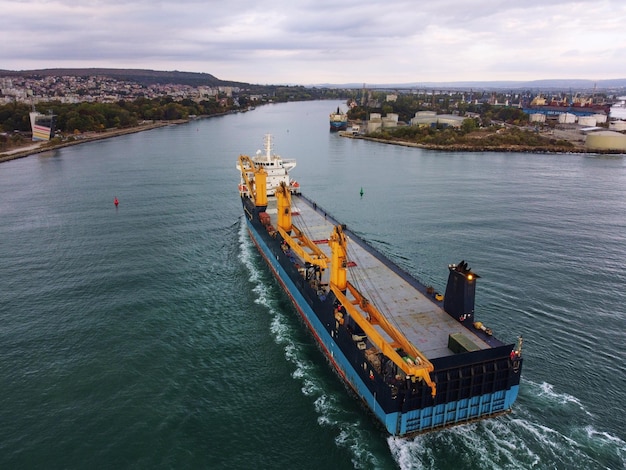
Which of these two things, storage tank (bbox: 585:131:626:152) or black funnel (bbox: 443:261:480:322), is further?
storage tank (bbox: 585:131:626:152)

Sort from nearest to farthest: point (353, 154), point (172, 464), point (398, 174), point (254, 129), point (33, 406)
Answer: point (172, 464)
point (33, 406)
point (398, 174)
point (353, 154)
point (254, 129)

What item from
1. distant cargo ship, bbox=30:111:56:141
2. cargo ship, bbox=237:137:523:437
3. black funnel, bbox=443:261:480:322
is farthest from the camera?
distant cargo ship, bbox=30:111:56:141

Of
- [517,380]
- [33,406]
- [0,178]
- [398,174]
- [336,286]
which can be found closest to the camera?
[517,380]

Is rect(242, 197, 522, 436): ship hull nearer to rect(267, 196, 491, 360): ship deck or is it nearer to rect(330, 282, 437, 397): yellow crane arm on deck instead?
rect(330, 282, 437, 397): yellow crane arm on deck

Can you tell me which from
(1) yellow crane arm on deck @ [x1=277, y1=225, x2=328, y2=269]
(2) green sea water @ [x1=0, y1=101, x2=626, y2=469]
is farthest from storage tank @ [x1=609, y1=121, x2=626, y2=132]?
(1) yellow crane arm on deck @ [x1=277, y1=225, x2=328, y2=269]

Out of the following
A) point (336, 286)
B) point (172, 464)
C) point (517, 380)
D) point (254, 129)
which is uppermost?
point (254, 129)

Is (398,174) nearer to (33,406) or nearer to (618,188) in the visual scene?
(618,188)

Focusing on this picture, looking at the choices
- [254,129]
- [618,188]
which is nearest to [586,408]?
[618,188]
